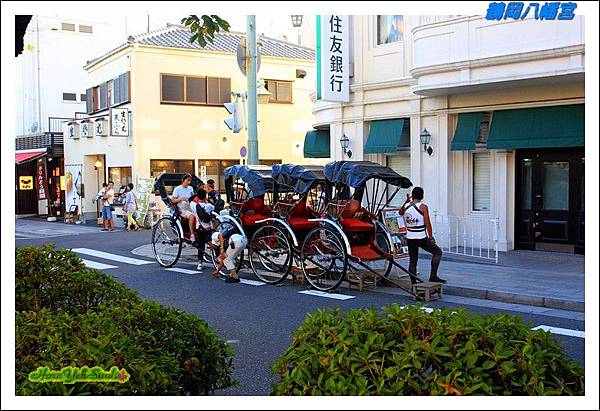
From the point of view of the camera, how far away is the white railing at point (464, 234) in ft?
49.5

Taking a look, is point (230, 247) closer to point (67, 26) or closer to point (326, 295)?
point (326, 295)

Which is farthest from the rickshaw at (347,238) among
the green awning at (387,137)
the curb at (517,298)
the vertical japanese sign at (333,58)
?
the vertical japanese sign at (333,58)

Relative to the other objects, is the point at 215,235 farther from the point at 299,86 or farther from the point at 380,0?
the point at 299,86

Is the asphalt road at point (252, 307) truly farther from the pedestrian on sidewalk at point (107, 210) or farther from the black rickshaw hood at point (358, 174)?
the pedestrian on sidewalk at point (107, 210)

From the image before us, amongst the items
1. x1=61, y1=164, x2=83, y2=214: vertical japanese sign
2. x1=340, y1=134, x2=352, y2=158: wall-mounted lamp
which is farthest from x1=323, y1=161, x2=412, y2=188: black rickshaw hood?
x1=61, y1=164, x2=83, y2=214: vertical japanese sign

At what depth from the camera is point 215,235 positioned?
12.6 m

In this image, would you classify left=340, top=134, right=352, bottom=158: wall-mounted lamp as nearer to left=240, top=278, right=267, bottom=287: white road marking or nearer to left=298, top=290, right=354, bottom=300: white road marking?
left=240, top=278, right=267, bottom=287: white road marking

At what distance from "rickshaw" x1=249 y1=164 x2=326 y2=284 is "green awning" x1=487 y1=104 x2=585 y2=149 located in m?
4.36

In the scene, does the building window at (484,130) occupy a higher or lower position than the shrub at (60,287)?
higher

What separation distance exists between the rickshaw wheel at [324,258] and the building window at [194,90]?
55.8ft

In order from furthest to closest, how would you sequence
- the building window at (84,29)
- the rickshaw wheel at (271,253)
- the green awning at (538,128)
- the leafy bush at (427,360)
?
the building window at (84,29), the green awning at (538,128), the rickshaw wheel at (271,253), the leafy bush at (427,360)

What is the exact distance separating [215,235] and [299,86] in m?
18.4

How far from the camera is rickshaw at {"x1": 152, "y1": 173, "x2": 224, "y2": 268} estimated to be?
1360 cm

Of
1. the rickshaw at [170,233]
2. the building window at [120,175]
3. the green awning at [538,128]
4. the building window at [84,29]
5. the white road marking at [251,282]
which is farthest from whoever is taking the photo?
the building window at [84,29]
